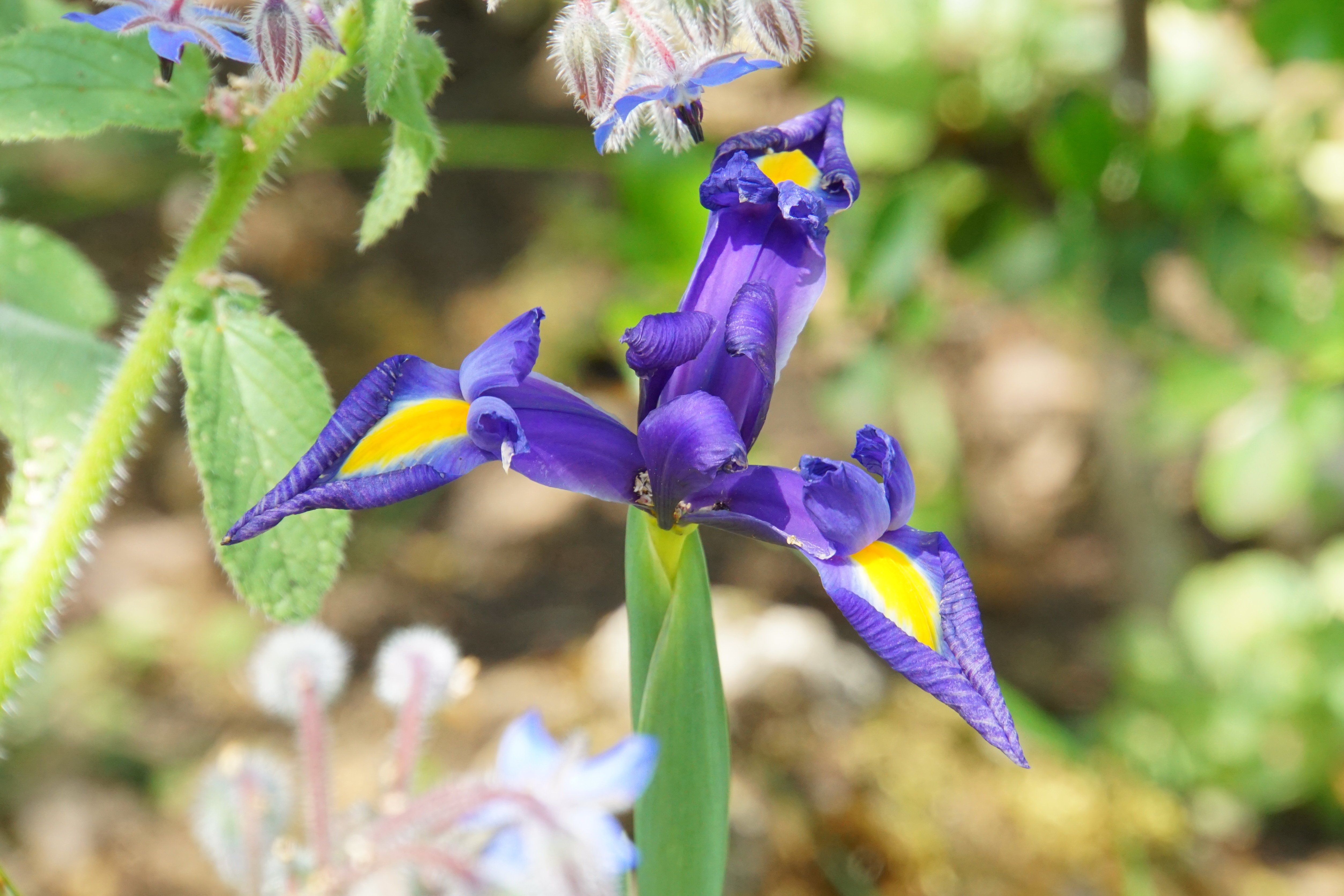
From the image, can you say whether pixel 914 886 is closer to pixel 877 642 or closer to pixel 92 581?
pixel 877 642

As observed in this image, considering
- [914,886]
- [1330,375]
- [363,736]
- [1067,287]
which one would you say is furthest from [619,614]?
[1330,375]

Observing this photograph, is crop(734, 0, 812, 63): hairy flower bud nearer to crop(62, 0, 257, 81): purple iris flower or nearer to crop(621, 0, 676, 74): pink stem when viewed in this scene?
crop(621, 0, 676, 74): pink stem

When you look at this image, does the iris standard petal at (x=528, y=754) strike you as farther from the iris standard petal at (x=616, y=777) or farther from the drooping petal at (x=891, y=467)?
the drooping petal at (x=891, y=467)

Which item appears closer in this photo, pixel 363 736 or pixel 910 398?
pixel 363 736

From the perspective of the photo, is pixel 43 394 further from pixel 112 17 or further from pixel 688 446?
pixel 688 446

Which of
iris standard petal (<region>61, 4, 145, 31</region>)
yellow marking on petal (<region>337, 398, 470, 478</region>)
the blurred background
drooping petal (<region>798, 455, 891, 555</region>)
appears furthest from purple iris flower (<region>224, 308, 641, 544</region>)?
the blurred background
